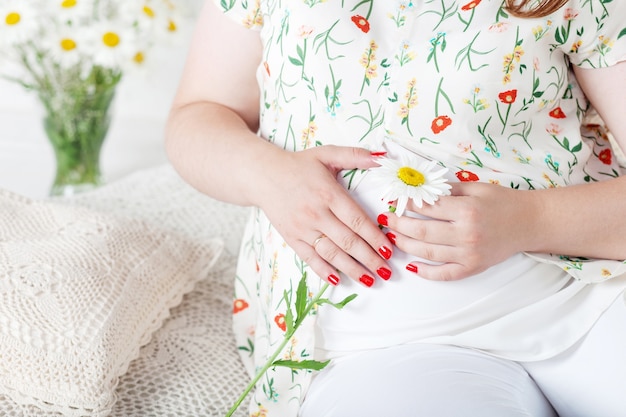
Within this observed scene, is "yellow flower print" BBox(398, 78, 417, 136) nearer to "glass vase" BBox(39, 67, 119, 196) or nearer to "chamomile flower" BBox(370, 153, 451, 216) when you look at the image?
"chamomile flower" BBox(370, 153, 451, 216)

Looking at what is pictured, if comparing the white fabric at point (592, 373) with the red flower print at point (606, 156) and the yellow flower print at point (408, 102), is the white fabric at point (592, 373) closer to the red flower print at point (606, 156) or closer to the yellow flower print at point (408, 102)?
the red flower print at point (606, 156)

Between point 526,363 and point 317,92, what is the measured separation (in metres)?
0.43

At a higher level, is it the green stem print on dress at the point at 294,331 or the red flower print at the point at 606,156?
the red flower print at the point at 606,156

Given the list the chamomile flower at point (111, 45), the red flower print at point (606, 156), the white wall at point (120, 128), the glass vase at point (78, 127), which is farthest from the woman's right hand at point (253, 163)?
the white wall at point (120, 128)

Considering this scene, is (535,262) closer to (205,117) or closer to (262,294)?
(262,294)

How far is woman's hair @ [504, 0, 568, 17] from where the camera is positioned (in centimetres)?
94

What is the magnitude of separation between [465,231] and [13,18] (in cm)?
113

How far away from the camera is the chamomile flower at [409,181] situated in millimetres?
879

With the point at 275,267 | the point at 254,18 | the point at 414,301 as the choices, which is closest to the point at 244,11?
the point at 254,18

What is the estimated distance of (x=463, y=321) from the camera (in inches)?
37.1

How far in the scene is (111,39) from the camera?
163 centimetres

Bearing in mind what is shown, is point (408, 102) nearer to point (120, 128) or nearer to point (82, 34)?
point (82, 34)

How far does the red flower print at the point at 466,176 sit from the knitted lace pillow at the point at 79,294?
0.50 metres

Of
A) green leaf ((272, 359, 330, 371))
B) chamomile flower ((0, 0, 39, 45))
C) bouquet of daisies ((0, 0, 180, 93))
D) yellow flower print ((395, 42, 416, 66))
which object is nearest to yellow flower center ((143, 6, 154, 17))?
bouquet of daisies ((0, 0, 180, 93))
